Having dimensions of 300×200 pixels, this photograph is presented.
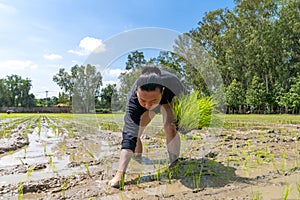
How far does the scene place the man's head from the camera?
2287 millimetres

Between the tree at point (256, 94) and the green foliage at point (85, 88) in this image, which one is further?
the tree at point (256, 94)

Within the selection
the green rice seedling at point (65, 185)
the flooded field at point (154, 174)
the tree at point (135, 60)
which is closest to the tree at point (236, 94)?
the flooded field at point (154, 174)

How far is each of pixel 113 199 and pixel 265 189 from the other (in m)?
1.11

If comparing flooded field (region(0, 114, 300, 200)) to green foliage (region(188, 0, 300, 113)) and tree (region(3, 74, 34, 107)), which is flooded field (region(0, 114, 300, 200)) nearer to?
green foliage (region(188, 0, 300, 113))

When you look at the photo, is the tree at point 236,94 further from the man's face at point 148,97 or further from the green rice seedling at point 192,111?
the man's face at point 148,97

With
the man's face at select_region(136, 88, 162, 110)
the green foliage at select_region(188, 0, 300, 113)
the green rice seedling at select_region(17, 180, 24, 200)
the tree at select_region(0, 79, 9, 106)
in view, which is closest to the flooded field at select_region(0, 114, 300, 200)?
the green rice seedling at select_region(17, 180, 24, 200)

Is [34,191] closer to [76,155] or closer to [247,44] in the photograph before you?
[76,155]

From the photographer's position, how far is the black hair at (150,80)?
90.1 inches

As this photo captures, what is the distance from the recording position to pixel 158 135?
4.82m

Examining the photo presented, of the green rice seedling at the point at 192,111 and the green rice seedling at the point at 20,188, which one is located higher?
the green rice seedling at the point at 192,111

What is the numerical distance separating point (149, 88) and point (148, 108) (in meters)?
0.29

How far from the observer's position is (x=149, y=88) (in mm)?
2277

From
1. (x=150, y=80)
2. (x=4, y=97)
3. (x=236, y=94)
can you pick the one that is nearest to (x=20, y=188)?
(x=150, y=80)

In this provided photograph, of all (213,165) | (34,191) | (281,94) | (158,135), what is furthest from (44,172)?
(281,94)
